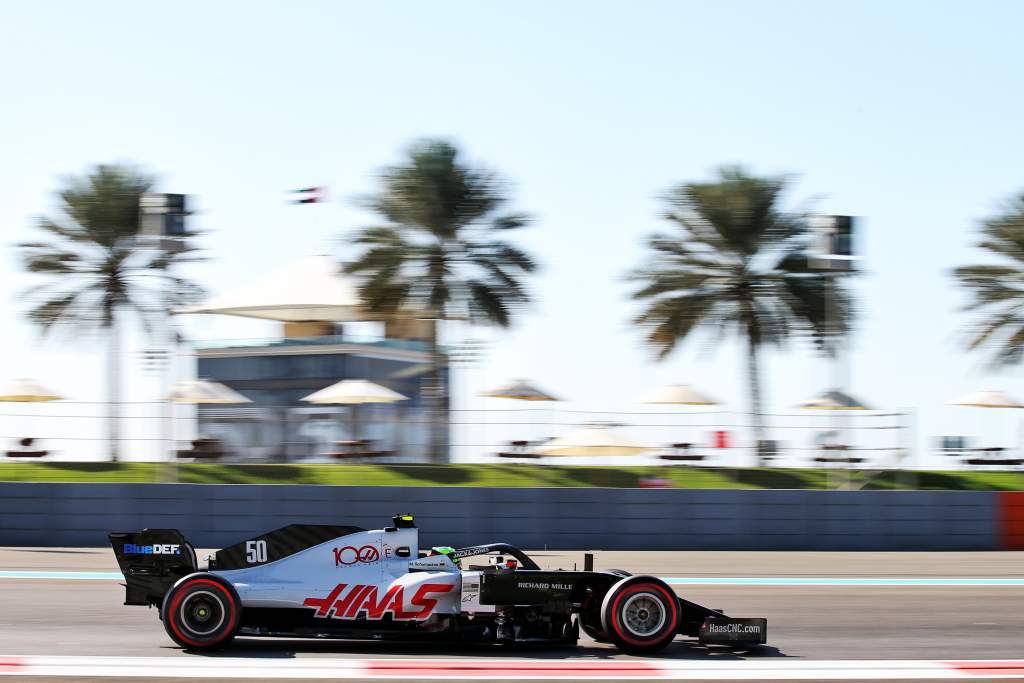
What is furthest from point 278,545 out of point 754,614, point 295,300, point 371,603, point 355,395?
point 295,300

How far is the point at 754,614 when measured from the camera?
42.5ft

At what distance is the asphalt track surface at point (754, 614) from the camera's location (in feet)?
32.7

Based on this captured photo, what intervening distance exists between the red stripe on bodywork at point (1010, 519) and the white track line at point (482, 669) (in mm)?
14320

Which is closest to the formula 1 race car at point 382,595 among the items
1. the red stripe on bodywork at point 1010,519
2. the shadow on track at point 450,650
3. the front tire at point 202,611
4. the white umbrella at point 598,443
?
the front tire at point 202,611

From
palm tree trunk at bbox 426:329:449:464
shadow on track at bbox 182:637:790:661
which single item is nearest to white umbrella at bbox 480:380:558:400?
palm tree trunk at bbox 426:329:449:464

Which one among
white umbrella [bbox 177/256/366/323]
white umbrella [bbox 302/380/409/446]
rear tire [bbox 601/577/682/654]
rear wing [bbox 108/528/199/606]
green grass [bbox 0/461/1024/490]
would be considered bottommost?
rear tire [bbox 601/577/682/654]

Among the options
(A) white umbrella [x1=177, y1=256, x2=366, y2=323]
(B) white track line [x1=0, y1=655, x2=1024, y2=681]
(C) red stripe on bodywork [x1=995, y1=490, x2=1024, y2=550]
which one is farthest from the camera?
(A) white umbrella [x1=177, y1=256, x2=366, y2=323]

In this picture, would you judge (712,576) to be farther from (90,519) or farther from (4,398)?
(4,398)

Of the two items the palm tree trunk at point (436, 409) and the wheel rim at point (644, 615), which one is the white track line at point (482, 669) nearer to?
the wheel rim at point (644, 615)

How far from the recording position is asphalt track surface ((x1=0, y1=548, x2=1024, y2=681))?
9.96 metres

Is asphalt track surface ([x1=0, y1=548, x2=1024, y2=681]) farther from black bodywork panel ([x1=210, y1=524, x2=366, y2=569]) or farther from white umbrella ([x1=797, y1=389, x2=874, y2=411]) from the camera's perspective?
white umbrella ([x1=797, y1=389, x2=874, y2=411])

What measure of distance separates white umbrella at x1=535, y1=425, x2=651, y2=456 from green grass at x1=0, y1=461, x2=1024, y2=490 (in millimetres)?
639

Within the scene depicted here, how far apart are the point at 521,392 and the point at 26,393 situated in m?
11.1

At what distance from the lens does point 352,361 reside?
36.4m
